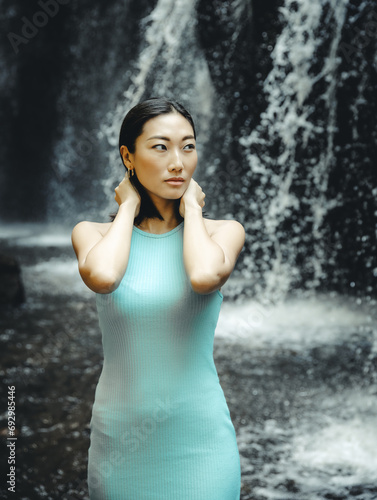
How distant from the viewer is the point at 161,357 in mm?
1262

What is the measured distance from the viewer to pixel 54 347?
5.05 meters

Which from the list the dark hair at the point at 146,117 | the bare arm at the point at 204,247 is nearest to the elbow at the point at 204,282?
the bare arm at the point at 204,247

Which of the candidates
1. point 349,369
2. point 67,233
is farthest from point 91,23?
point 349,369

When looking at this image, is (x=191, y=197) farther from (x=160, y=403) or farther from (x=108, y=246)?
(x=160, y=403)

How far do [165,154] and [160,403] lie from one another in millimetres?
626

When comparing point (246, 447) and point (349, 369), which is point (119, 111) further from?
point (246, 447)

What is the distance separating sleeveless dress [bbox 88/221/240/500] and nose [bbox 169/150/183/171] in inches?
10.4

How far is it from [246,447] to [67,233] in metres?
10.9

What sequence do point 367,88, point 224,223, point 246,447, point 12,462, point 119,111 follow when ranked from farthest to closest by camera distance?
1. point 119,111
2. point 367,88
3. point 246,447
4. point 12,462
5. point 224,223

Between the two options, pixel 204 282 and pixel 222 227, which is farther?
pixel 222 227

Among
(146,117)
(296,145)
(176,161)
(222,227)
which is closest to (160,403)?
(222,227)

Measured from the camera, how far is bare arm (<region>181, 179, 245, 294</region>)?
1212 mm

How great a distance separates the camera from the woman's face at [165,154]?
1305mm

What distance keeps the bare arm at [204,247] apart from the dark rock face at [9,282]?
5.39 metres
